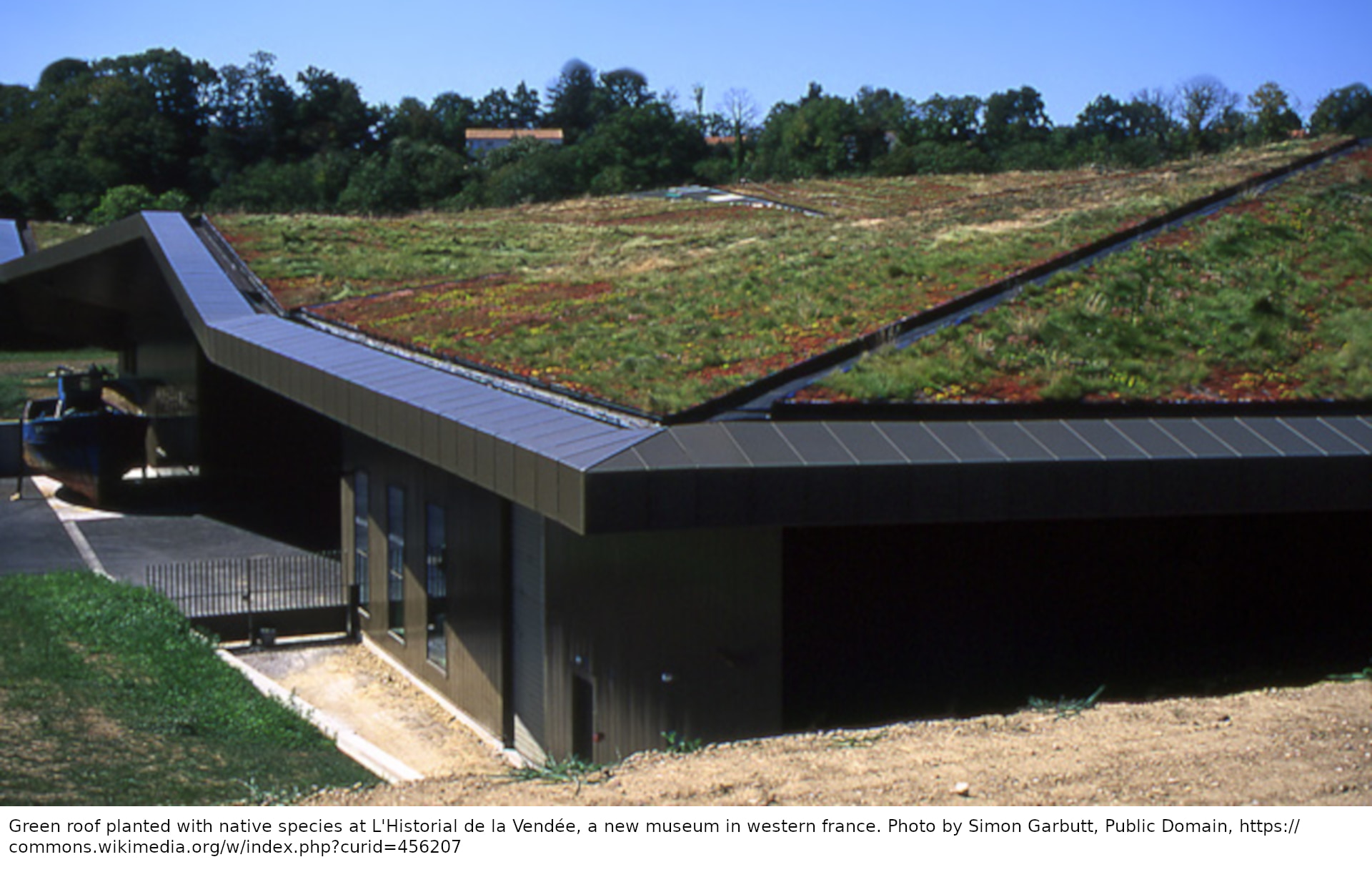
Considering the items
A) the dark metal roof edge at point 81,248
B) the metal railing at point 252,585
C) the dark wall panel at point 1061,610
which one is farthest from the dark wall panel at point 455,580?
the dark metal roof edge at point 81,248

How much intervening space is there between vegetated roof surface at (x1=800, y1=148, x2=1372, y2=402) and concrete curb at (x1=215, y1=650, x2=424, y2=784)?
6954 millimetres

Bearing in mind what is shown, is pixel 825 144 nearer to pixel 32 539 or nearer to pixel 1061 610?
pixel 32 539

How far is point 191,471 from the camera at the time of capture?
3622cm

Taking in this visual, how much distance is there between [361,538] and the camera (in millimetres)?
22531

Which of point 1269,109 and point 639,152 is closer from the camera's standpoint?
point 1269,109

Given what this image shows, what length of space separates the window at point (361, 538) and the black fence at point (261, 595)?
0.34 meters

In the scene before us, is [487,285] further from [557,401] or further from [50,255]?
[50,255]

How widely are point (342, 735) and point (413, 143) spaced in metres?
89.4

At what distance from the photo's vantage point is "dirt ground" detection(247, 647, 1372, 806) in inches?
312

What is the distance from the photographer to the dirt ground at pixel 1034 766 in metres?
7.93

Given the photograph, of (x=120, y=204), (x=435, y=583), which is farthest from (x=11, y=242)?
(x=120, y=204)

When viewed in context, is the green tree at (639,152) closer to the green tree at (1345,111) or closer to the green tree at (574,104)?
the green tree at (1345,111)

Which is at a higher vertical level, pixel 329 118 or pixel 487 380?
pixel 329 118
